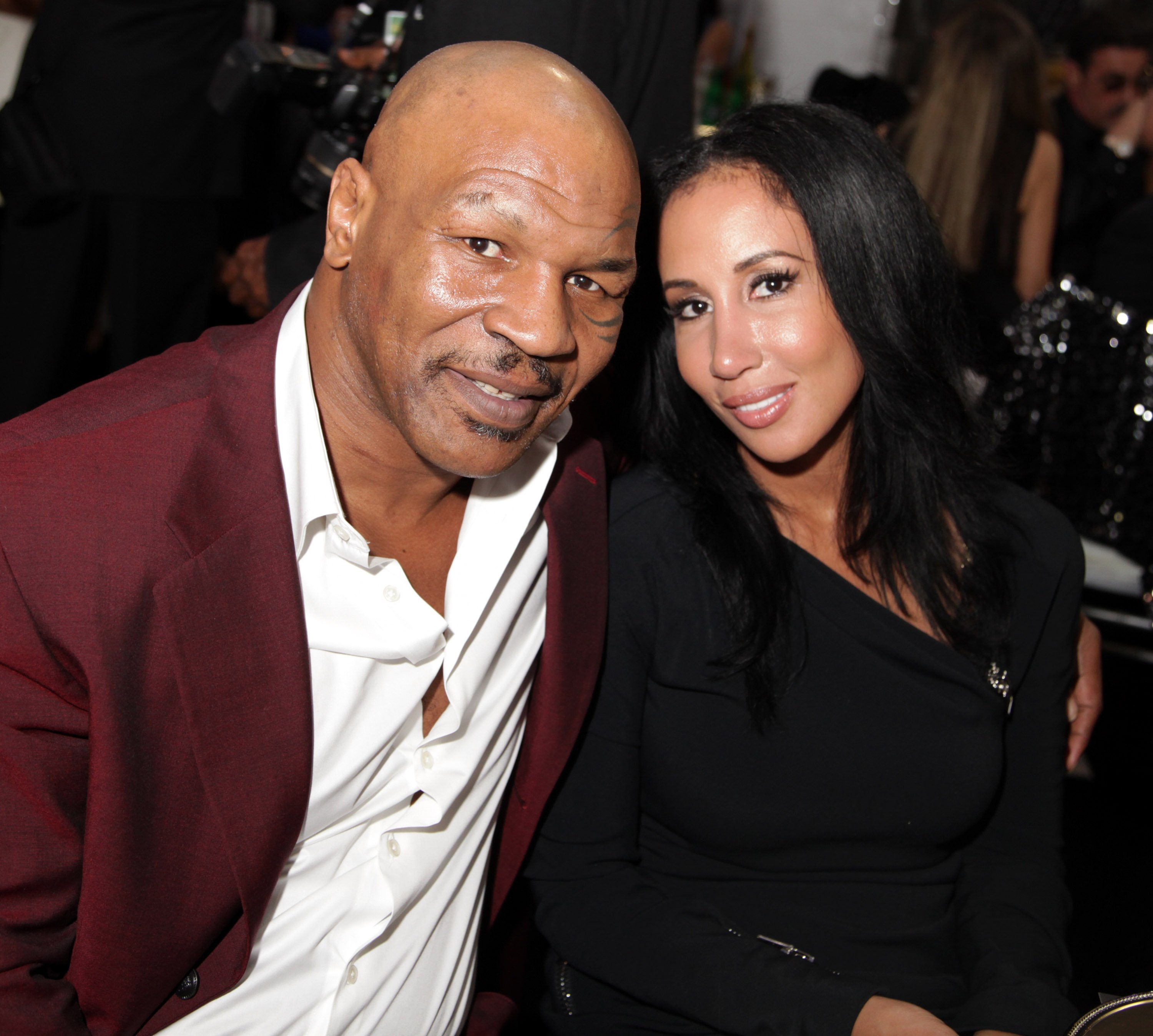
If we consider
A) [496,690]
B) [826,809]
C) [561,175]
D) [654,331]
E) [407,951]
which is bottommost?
[407,951]

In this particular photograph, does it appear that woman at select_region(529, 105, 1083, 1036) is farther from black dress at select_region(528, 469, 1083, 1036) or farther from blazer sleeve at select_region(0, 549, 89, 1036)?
blazer sleeve at select_region(0, 549, 89, 1036)

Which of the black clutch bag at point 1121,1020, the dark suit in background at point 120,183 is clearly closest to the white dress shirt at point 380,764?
the black clutch bag at point 1121,1020

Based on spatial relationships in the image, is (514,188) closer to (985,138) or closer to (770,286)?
(770,286)

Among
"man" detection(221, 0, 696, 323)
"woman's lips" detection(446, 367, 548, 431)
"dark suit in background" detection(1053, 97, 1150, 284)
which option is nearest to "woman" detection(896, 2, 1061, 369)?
"dark suit in background" detection(1053, 97, 1150, 284)

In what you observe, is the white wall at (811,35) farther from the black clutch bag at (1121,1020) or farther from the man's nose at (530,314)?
the black clutch bag at (1121,1020)

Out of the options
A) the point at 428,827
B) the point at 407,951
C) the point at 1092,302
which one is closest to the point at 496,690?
the point at 428,827

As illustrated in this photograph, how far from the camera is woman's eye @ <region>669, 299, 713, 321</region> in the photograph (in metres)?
1.41

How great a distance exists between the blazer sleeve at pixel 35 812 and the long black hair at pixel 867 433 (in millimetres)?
775

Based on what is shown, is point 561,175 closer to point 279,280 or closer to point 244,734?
point 244,734

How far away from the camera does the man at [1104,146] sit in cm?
362

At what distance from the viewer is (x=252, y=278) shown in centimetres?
182

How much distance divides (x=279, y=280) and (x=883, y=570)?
42.6 inches

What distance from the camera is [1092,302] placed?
2.31 meters

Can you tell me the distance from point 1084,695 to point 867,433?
55 centimetres
